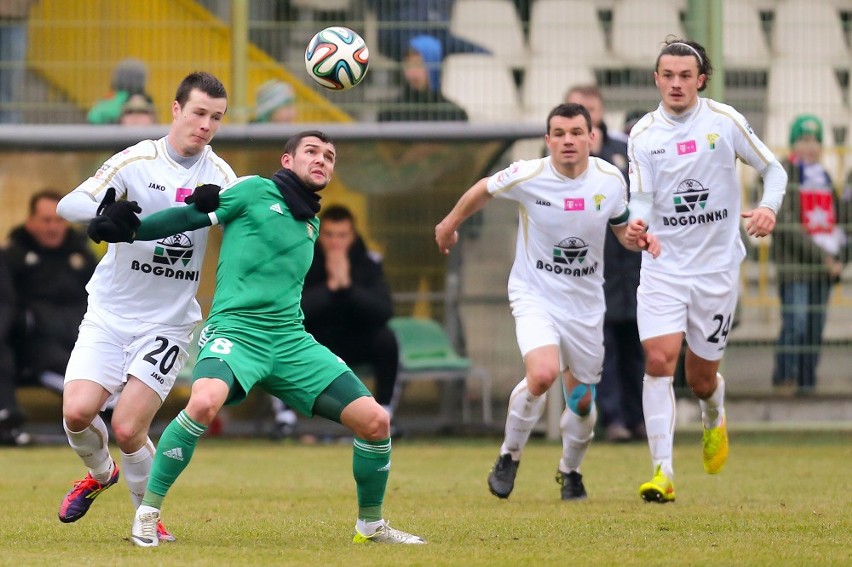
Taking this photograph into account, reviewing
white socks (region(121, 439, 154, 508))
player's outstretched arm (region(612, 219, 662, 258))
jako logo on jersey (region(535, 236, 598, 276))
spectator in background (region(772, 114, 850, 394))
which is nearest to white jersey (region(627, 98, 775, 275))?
jako logo on jersey (region(535, 236, 598, 276))

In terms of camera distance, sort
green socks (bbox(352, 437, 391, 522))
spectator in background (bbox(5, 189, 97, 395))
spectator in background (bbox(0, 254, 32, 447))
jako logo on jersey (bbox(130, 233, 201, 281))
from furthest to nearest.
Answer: spectator in background (bbox(5, 189, 97, 395)), spectator in background (bbox(0, 254, 32, 447)), jako logo on jersey (bbox(130, 233, 201, 281)), green socks (bbox(352, 437, 391, 522))

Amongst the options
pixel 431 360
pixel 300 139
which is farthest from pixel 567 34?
pixel 300 139

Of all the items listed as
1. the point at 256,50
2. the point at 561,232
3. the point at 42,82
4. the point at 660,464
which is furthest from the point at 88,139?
the point at 660,464

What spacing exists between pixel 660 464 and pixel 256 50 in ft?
20.6

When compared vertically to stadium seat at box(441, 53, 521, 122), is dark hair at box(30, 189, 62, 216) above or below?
below

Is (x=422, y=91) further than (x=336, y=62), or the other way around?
(x=422, y=91)

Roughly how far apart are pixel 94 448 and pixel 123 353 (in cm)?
54

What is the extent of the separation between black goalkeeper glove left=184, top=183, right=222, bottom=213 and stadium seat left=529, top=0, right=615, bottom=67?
6.93 meters

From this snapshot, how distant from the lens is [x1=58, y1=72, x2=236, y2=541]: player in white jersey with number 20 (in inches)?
289

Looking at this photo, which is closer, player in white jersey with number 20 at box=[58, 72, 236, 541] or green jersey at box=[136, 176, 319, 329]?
green jersey at box=[136, 176, 319, 329]

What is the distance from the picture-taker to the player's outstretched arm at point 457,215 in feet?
29.1

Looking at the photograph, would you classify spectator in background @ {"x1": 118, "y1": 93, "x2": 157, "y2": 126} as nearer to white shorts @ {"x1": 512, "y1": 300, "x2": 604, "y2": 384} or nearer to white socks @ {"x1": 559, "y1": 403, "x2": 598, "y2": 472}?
white shorts @ {"x1": 512, "y1": 300, "x2": 604, "y2": 384}

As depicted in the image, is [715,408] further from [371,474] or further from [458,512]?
[371,474]

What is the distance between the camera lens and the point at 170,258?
24.5ft
